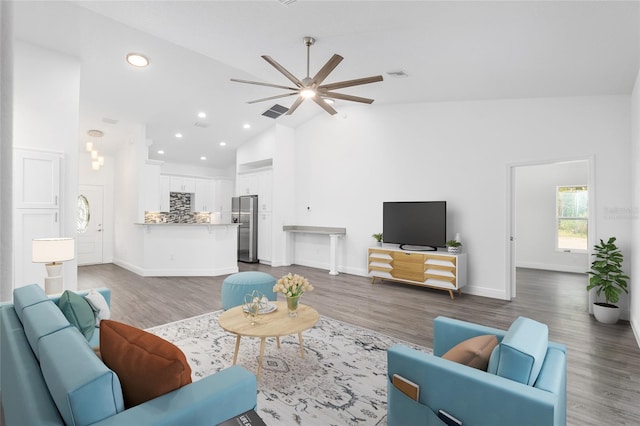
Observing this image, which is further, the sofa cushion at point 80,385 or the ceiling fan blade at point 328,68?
the ceiling fan blade at point 328,68

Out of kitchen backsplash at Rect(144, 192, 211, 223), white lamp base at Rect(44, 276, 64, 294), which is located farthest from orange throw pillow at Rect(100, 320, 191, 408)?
kitchen backsplash at Rect(144, 192, 211, 223)

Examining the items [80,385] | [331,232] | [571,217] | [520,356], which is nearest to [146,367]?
[80,385]

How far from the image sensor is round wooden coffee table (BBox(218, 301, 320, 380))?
2473 mm

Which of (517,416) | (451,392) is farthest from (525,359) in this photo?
(451,392)

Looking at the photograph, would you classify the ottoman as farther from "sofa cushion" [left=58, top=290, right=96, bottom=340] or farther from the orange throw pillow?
the orange throw pillow

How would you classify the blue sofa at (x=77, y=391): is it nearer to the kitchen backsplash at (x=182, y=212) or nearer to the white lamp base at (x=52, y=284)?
the white lamp base at (x=52, y=284)

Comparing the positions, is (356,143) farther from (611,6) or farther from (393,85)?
(611,6)

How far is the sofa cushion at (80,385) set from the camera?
104 centimetres

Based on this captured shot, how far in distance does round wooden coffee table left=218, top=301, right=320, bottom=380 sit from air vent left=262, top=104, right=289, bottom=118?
15.4ft

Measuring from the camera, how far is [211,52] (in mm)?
4355

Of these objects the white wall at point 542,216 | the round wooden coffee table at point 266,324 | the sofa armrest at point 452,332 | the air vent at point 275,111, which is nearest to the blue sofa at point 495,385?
the sofa armrest at point 452,332

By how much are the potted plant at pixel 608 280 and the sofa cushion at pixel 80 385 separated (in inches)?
197

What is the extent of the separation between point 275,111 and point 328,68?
3883mm

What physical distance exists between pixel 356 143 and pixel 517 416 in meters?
5.94
